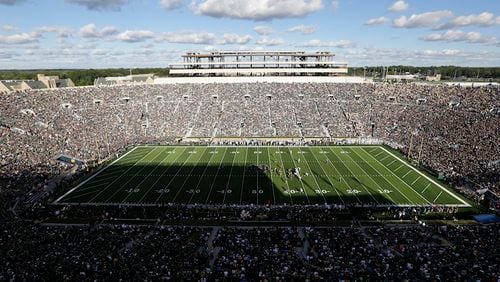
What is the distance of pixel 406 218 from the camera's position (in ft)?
73.6

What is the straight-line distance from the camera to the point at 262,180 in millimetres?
30016

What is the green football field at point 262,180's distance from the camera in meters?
26.1

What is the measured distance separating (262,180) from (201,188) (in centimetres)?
530

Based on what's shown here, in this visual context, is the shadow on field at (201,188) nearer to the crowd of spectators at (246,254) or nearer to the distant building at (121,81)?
the crowd of spectators at (246,254)

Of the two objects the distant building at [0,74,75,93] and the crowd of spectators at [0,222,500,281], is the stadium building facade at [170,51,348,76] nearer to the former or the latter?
the distant building at [0,74,75,93]

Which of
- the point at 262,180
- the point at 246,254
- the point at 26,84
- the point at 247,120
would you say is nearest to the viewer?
the point at 246,254

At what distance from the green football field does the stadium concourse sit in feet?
5.64

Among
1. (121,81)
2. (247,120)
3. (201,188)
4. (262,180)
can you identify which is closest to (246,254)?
(201,188)

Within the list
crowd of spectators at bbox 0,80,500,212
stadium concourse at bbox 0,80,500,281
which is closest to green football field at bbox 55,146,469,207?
stadium concourse at bbox 0,80,500,281

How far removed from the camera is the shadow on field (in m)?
26.0

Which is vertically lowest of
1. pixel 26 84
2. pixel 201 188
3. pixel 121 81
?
pixel 201 188

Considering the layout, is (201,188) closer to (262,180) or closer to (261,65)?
(262,180)

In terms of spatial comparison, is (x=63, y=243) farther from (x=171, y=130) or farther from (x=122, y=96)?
(x=122, y=96)

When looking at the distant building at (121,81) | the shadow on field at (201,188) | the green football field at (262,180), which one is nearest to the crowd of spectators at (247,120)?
the green football field at (262,180)
